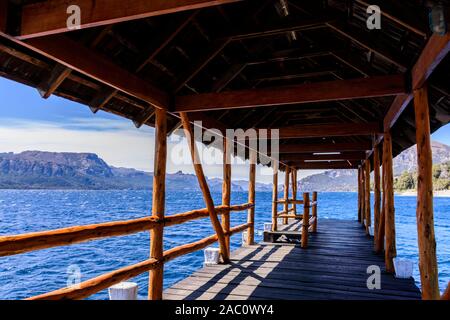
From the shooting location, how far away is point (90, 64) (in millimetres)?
3461

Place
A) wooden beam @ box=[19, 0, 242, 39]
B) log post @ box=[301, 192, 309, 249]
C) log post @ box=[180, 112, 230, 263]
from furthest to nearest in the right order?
log post @ box=[301, 192, 309, 249] → log post @ box=[180, 112, 230, 263] → wooden beam @ box=[19, 0, 242, 39]

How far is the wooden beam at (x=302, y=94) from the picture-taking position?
4266mm

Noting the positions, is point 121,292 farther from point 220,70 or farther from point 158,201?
point 220,70

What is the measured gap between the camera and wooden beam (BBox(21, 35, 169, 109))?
2.96 m

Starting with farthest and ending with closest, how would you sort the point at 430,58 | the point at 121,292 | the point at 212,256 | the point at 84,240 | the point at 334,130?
the point at 334,130
the point at 212,256
the point at 121,292
the point at 84,240
the point at 430,58

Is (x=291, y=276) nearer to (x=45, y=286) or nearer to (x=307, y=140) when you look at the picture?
(x=307, y=140)

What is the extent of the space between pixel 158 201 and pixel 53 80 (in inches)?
86.4

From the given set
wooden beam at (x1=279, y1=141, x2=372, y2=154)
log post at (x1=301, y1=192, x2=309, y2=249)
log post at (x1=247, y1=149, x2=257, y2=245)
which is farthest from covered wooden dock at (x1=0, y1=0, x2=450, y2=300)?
wooden beam at (x1=279, y1=141, x2=372, y2=154)

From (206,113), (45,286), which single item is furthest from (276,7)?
(45,286)

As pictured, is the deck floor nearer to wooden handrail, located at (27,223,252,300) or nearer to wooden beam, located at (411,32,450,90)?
wooden handrail, located at (27,223,252,300)

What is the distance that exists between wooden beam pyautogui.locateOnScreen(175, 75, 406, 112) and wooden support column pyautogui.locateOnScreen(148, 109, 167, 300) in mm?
478

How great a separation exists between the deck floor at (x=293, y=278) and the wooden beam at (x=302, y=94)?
111 inches

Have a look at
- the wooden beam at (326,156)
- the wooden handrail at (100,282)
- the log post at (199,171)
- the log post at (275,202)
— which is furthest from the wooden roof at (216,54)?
the wooden beam at (326,156)

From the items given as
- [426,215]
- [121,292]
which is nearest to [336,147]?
[426,215]
